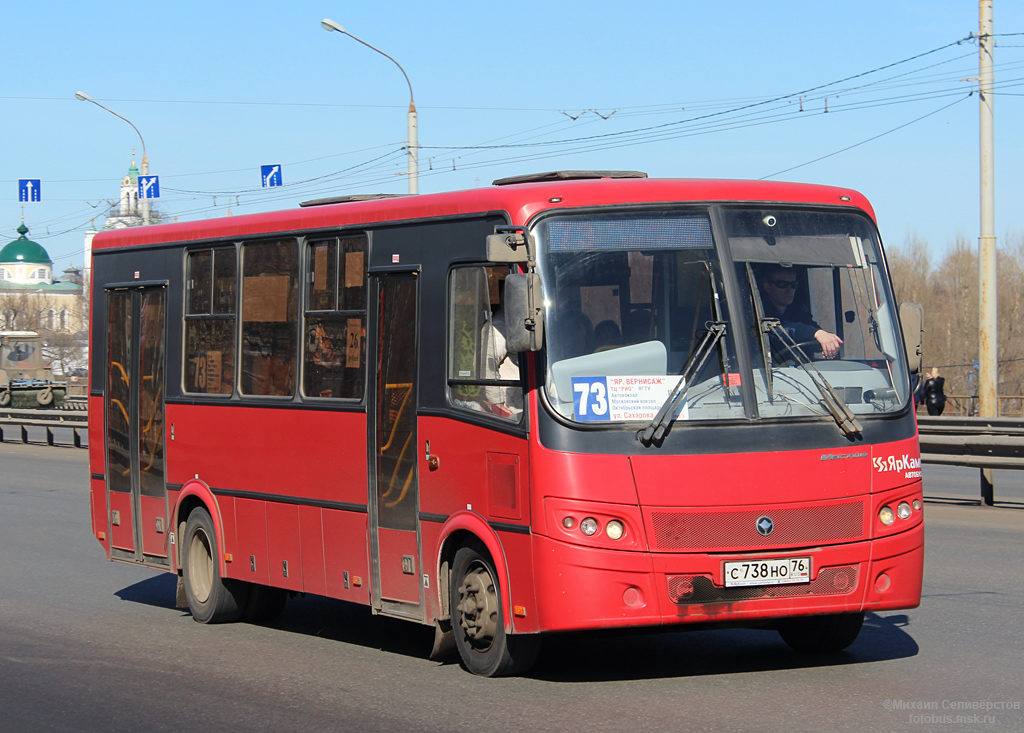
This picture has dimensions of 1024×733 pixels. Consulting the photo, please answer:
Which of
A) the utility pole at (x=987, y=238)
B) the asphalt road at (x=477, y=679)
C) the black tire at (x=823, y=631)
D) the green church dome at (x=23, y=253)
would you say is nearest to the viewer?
the asphalt road at (x=477, y=679)

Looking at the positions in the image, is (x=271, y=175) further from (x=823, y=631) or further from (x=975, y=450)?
(x=823, y=631)

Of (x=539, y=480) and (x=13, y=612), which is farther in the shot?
(x=13, y=612)

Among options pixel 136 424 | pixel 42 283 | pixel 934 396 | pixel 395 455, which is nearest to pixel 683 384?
pixel 395 455

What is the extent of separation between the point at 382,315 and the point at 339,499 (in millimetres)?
1184

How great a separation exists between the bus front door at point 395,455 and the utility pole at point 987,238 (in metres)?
15.9

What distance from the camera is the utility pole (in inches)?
878

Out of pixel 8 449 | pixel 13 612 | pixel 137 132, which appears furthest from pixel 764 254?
pixel 137 132

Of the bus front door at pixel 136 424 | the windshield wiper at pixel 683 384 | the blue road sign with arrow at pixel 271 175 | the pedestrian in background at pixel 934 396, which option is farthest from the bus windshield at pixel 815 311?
the blue road sign with arrow at pixel 271 175

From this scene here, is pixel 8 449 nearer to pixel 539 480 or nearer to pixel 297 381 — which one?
pixel 297 381

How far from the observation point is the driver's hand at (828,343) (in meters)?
7.23

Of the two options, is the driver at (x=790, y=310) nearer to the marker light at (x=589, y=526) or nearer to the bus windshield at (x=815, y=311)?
the bus windshield at (x=815, y=311)

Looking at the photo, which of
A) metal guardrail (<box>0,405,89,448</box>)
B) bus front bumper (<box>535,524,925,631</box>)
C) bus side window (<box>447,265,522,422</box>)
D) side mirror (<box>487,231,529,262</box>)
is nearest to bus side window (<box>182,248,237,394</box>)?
bus side window (<box>447,265,522,422</box>)

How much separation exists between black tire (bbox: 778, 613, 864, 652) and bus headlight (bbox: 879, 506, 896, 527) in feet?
2.27

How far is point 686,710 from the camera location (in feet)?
20.7
